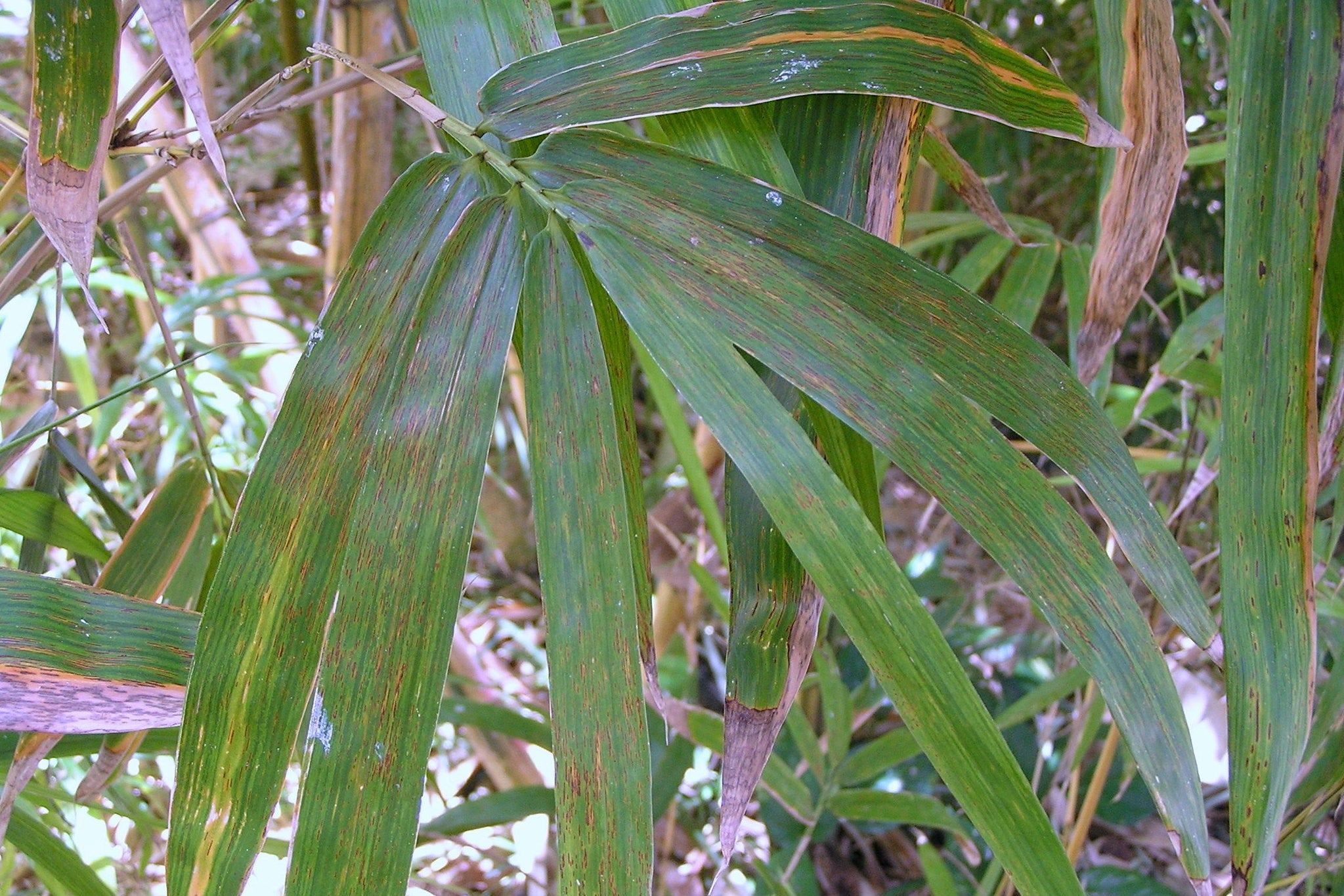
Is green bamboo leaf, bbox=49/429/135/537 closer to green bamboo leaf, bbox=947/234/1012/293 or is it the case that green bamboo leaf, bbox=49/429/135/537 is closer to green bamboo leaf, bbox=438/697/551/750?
green bamboo leaf, bbox=438/697/551/750

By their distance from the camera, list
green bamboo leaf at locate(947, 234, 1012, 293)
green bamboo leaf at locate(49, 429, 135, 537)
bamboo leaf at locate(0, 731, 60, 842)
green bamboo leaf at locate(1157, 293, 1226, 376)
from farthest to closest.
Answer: green bamboo leaf at locate(947, 234, 1012, 293) → green bamboo leaf at locate(1157, 293, 1226, 376) → green bamboo leaf at locate(49, 429, 135, 537) → bamboo leaf at locate(0, 731, 60, 842)

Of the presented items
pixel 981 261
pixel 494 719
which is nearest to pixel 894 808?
pixel 494 719

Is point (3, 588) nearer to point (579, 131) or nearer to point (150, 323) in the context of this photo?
point (579, 131)

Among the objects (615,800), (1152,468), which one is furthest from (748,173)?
(1152,468)

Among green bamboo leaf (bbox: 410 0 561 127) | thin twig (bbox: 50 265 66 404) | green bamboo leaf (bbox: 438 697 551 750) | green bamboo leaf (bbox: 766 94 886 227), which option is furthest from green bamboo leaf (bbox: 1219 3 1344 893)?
green bamboo leaf (bbox: 438 697 551 750)

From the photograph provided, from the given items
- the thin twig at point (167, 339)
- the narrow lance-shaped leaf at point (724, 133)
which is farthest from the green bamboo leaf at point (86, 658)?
the narrow lance-shaped leaf at point (724, 133)

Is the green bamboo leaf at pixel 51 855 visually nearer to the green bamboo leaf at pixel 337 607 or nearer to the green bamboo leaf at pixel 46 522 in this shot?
the green bamboo leaf at pixel 46 522
